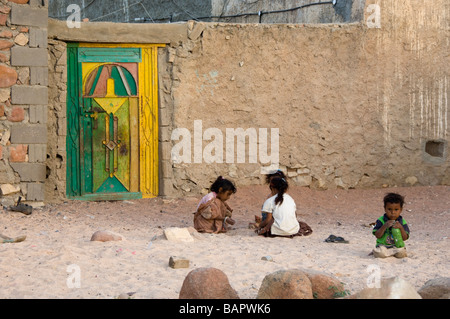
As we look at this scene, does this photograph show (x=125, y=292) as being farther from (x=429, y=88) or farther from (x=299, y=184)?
(x=429, y=88)

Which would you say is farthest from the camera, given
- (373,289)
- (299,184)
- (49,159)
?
(299,184)

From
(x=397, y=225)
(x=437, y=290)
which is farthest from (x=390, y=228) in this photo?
(x=437, y=290)

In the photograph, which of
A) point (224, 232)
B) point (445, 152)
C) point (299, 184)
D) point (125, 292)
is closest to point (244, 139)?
point (299, 184)

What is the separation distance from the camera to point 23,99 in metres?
7.54

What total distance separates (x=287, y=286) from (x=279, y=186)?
2656 mm

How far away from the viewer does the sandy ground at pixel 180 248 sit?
426cm

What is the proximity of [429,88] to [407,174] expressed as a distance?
4.13 ft

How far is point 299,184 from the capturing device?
8.70m

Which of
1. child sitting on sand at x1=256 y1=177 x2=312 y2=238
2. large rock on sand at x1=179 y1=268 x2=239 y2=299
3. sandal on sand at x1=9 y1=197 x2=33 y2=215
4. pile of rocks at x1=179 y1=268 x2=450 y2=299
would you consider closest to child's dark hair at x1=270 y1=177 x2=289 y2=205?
child sitting on sand at x1=256 y1=177 x2=312 y2=238
